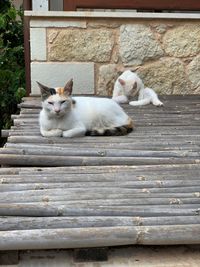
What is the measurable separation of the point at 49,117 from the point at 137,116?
1.05 metres

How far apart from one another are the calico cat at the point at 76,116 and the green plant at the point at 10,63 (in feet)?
9.21

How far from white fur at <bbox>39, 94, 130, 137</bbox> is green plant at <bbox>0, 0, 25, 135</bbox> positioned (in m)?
2.80

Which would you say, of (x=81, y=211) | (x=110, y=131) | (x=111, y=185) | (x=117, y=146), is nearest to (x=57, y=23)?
(x=110, y=131)

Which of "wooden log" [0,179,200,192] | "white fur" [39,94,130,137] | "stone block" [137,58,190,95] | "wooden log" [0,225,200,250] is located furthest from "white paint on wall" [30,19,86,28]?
"wooden log" [0,225,200,250]

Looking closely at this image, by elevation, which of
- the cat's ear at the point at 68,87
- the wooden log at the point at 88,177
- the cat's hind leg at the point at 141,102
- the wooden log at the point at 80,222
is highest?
the cat's ear at the point at 68,87

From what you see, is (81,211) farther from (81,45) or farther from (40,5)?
(40,5)

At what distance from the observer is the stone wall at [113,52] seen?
5.35m

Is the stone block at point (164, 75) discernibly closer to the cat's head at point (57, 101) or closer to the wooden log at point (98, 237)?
the cat's head at point (57, 101)

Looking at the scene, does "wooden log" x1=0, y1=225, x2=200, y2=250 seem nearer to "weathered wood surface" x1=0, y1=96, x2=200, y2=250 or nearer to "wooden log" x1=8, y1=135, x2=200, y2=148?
"weathered wood surface" x1=0, y1=96, x2=200, y2=250

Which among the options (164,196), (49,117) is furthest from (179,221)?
(49,117)

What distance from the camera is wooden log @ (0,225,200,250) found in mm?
1701

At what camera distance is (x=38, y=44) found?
532cm

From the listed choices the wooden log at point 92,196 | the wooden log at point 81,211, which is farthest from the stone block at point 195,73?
the wooden log at point 81,211

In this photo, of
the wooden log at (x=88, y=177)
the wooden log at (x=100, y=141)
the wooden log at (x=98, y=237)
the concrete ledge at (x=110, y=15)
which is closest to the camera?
the wooden log at (x=98, y=237)
